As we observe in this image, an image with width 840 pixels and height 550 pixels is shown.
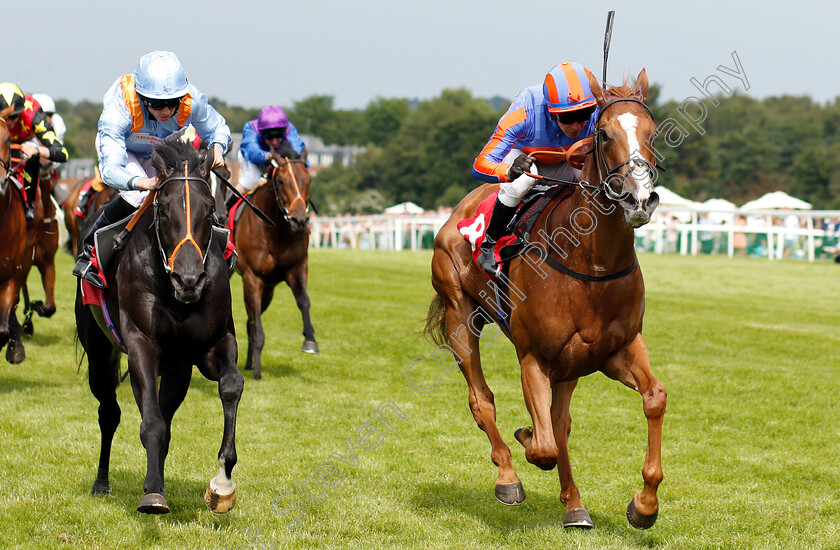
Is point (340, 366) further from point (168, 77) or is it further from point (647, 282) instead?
point (647, 282)

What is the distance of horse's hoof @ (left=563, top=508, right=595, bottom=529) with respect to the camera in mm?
5156

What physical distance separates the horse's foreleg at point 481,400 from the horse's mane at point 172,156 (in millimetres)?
2188

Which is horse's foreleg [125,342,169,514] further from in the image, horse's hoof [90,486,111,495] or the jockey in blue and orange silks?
the jockey in blue and orange silks

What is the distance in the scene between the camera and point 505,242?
552cm

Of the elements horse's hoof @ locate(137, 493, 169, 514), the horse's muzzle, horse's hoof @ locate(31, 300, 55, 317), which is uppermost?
the horse's muzzle

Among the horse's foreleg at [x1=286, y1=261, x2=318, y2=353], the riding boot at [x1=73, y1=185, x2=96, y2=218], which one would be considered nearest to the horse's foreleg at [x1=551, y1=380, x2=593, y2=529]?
the horse's foreleg at [x1=286, y1=261, x2=318, y2=353]

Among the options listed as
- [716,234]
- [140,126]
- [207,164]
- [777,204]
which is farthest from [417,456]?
[777,204]

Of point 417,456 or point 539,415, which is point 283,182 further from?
point 539,415

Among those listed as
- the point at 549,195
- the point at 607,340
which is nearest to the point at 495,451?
the point at 607,340

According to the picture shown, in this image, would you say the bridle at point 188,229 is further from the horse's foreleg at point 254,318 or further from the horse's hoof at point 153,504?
the horse's foreleg at point 254,318

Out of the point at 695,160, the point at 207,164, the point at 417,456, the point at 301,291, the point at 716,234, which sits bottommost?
the point at 417,456

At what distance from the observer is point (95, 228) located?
18.6 ft

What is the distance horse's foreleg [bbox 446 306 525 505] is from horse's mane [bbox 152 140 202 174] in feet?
7.18

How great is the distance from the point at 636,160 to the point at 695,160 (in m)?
76.1
